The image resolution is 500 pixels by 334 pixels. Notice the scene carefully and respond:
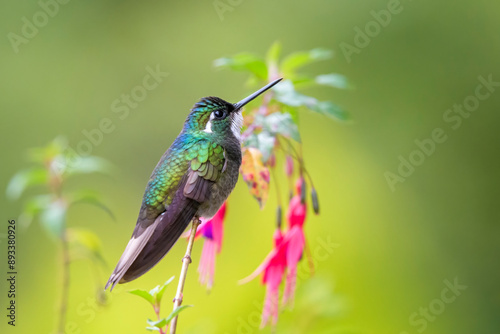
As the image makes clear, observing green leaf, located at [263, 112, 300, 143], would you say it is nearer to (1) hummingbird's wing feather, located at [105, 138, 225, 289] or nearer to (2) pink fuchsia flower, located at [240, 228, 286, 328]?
(1) hummingbird's wing feather, located at [105, 138, 225, 289]

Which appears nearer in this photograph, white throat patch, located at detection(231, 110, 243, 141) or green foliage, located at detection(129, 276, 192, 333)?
green foliage, located at detection(129, 276, 192, 333)

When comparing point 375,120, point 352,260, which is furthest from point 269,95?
point 375,120

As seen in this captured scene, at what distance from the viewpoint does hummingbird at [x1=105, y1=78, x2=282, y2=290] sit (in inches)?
35.1

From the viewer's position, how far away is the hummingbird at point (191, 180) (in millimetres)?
891

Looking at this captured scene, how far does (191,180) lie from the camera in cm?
102

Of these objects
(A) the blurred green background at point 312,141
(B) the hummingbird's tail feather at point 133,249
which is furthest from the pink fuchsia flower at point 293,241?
(A) the blurred green background at point 312,141

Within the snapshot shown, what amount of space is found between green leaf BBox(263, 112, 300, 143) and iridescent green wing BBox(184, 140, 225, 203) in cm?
11

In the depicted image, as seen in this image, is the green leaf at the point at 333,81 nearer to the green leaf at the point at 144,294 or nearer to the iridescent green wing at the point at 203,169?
the iridescent green wing at the point at 203,169

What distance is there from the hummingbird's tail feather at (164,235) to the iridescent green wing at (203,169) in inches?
0.8

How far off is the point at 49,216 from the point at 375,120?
2237 mm

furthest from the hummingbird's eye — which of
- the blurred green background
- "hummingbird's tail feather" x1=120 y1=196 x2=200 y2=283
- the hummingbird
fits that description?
the blurred green background

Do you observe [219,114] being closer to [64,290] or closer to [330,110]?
[330,110]

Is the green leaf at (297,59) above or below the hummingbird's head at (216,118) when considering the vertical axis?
above

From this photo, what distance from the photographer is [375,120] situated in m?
A: 3.09
